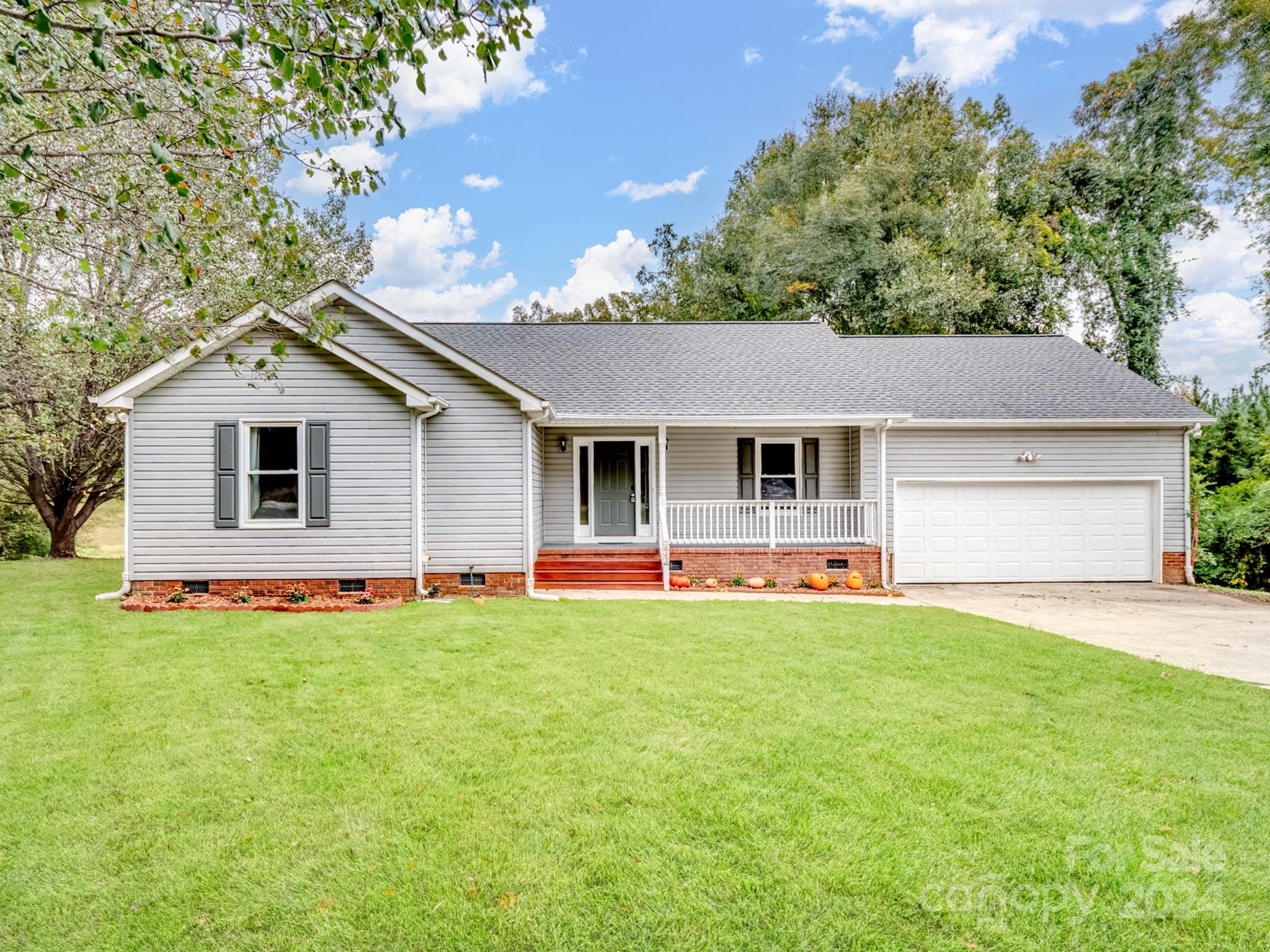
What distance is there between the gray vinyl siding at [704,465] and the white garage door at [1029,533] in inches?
52.1

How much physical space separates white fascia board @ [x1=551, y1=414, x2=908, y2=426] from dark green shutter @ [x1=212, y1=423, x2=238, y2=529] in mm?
4918

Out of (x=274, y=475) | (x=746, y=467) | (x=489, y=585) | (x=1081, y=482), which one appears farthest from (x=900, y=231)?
(x=274, y=475)

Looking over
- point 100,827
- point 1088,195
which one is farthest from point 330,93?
point 1088,195

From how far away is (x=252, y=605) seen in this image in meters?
8.56

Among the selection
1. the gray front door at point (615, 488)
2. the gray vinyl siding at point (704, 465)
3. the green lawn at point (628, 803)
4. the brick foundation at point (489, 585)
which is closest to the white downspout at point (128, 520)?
the green lawn at point (628, 803)

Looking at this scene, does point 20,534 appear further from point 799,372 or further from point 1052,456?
Result: point 1052,456

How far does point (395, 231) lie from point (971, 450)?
1829 centimetres

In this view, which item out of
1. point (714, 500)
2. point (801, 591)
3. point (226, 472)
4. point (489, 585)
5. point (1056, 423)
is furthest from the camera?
point (714, 500)

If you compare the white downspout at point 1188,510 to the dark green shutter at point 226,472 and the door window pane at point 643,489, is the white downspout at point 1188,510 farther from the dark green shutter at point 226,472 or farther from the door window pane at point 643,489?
the dark green shutter at point 226,472

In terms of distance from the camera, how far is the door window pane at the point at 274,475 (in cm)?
916

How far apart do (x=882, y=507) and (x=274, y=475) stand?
33.2 ft

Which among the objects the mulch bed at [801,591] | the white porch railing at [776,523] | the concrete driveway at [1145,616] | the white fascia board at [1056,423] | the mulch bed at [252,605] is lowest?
the concrete driveway at [1145,616]

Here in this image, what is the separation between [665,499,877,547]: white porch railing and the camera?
36.6 feet

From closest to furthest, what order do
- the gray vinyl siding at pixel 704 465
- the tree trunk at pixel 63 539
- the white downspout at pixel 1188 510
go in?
the white downspout at pixel 1188 510, the gray vinyl siding at pixel 704 465, the tree trunk at pixel 63 539
